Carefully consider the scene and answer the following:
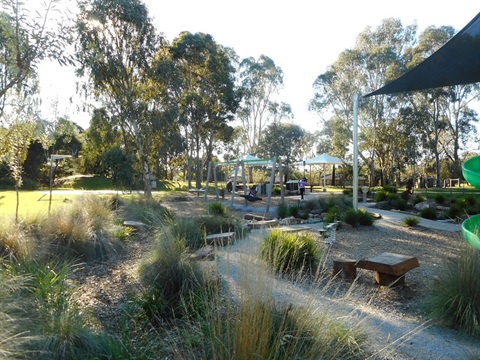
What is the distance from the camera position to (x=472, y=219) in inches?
173

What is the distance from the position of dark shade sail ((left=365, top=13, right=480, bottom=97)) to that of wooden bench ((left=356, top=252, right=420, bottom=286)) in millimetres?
2681

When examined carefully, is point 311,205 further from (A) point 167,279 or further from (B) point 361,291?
(A) point 167,279

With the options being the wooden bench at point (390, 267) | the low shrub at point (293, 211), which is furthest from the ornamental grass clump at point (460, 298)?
the low shrub at point (293, 211)

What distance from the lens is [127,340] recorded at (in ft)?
8.47

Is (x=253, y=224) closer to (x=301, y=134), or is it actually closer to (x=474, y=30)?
(x=474, y=30)

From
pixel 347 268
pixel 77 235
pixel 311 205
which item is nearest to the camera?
pixel 347 268

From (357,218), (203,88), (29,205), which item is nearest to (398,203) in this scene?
(357,218)

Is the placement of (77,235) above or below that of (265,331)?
below

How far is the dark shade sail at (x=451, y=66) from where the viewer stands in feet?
15.5

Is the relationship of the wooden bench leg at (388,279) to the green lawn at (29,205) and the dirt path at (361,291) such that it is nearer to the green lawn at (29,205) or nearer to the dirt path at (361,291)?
the dirt path at (361,291)

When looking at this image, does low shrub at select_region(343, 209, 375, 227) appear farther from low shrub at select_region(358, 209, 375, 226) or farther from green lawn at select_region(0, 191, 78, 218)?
green lawn at select_region(0, 191, 78, 218)

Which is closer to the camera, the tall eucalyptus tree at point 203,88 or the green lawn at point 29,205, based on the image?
the green lawn at point 29,205

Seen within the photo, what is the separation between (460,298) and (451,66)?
3516 mm

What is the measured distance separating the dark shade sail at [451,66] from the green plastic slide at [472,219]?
144 cm
